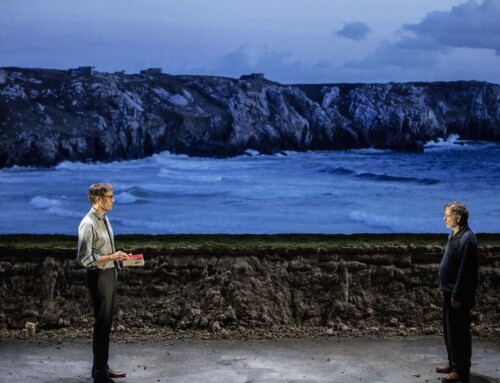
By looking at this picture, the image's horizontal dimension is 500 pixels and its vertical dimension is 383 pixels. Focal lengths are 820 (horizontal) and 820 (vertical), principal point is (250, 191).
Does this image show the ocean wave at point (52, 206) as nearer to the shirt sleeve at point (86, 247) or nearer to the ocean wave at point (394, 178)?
the ocean wave at point (394, 178)

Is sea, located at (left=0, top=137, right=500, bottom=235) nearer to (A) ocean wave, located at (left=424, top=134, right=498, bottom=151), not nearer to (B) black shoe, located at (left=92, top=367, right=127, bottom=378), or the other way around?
(A) ocean wave, located at (left=424, top=134, right=498, bottom=151)

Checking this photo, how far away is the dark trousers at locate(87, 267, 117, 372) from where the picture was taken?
546 centimetres

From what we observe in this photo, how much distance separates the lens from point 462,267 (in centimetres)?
548

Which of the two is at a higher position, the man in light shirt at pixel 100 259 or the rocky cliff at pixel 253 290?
the man in light shirt at pixel 100 259

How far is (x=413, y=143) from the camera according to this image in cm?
3117

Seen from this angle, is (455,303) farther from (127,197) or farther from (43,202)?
(127,197)

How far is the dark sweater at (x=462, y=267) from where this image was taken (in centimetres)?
547

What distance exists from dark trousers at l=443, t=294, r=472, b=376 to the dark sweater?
0.11m

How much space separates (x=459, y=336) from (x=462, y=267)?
1.68ft

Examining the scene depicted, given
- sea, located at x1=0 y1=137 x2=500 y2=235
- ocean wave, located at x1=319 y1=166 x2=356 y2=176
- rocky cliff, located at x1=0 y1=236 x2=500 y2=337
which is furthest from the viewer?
ocean wave, located at x1=319 y1=166 x2=356 y2=176

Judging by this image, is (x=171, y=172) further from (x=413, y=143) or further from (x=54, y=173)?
(x=413, y=143)

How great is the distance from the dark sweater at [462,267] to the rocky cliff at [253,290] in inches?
79.1

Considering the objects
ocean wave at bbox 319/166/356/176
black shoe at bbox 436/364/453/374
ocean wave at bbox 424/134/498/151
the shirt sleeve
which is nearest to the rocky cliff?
black shoe at bbox 436/364/453/374

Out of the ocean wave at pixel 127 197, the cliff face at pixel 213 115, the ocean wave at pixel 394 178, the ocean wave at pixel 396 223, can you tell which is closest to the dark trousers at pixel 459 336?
the ocean wave at pixel 396 223
